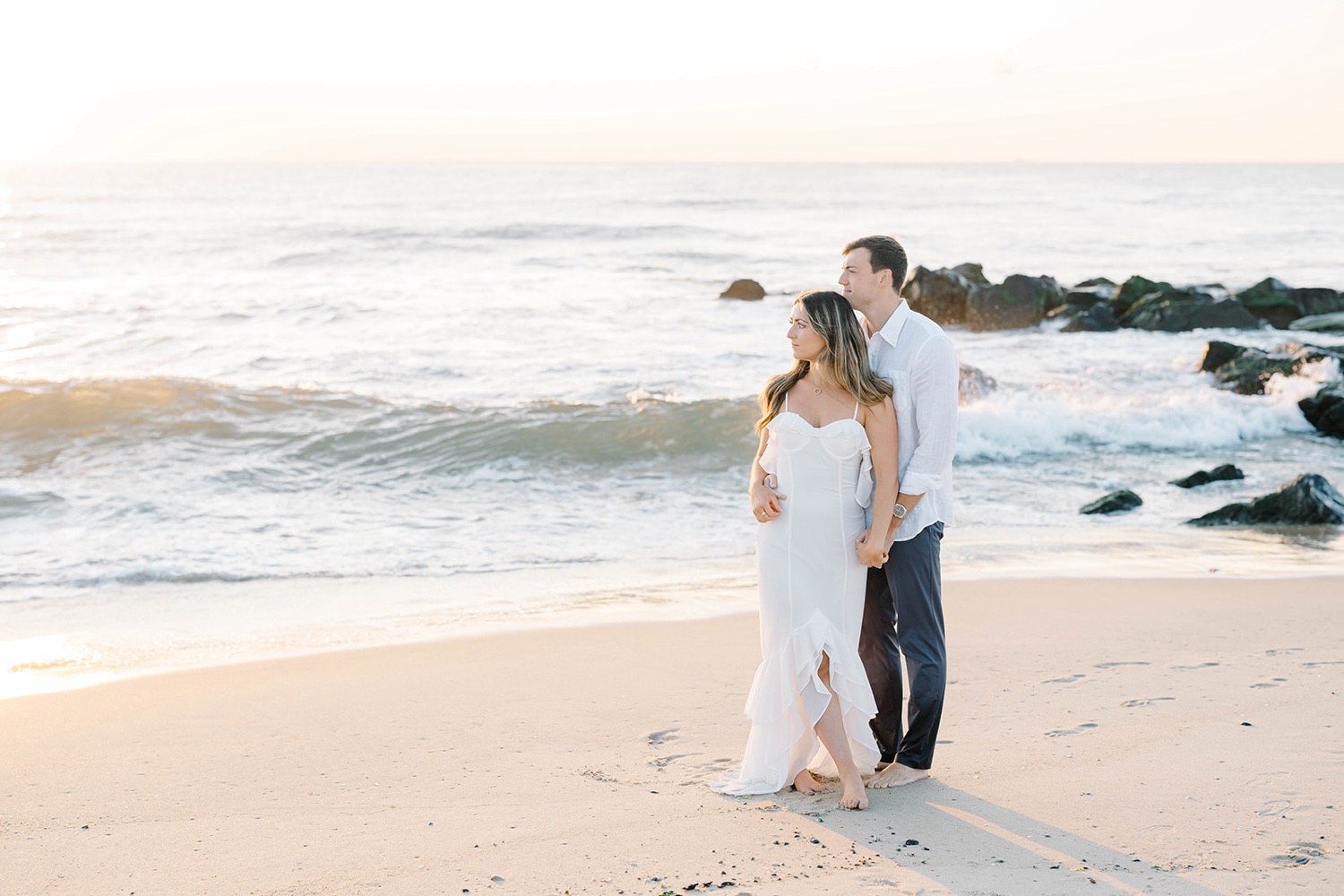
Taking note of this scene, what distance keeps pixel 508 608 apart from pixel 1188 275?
109ft

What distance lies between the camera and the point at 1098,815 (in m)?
3.76

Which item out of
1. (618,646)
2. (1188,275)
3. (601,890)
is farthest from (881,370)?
(1188,275)

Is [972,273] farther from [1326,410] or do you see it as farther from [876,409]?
[876,409]

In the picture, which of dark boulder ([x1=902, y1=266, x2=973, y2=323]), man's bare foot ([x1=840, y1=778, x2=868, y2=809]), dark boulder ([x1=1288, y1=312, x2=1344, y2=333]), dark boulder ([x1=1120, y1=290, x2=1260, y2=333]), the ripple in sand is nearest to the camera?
man's bare foot ([x1=840, y1=778, x2=868, y2=809])

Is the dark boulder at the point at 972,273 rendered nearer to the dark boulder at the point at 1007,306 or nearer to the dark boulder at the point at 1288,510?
the dark boulder at the point at 1007,306

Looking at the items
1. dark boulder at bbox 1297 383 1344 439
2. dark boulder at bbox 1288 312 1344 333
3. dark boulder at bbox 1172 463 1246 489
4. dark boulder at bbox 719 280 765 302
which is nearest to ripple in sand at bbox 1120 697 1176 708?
dark boulder at bbox 1172 463 1246 489

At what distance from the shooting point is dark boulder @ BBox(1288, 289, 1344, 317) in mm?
24750

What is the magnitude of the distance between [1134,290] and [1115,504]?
699 inches

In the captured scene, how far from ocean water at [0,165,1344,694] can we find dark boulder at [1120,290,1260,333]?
2.28 feet

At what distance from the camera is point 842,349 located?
12.4 feet

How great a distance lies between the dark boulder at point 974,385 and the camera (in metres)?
14.9

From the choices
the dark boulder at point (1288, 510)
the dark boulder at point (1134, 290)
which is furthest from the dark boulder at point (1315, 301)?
the dark boulder at point (1288, 510)

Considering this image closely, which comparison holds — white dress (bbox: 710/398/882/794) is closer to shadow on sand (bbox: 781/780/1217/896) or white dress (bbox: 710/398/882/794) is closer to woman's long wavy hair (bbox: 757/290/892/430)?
woman's long wavy hair (bbox: 757/290/892/430)

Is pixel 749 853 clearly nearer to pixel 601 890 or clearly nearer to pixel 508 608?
pixel 601 890
